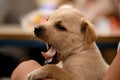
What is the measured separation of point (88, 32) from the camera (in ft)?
4.07

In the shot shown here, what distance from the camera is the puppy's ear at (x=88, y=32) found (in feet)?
4.03

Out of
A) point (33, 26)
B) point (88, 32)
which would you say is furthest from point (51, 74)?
point (33, 26)

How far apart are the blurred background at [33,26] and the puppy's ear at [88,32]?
1177 millimetres

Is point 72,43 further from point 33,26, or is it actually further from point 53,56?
point 33,26

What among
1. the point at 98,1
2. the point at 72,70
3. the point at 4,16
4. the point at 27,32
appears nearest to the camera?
the point at 72,70

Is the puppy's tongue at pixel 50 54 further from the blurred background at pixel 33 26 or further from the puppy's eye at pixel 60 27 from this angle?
the blurred background at pixel 33 26

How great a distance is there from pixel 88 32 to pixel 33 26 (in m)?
1.52

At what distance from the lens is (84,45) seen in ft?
4.13

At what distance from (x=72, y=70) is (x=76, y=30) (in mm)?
142

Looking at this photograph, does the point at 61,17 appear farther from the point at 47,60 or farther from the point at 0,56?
the point at 0,56

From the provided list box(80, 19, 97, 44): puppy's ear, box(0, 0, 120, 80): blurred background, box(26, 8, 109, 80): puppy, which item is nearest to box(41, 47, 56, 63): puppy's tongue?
box(26, 8, 109, 80): puppy

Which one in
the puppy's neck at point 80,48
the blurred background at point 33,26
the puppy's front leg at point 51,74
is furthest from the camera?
the blurred background at point 33,26

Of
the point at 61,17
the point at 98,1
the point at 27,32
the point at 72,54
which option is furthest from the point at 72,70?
the point at 98,1

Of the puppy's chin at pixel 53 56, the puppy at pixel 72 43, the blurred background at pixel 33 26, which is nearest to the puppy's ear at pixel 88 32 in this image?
the puppy at pixel 72 43
